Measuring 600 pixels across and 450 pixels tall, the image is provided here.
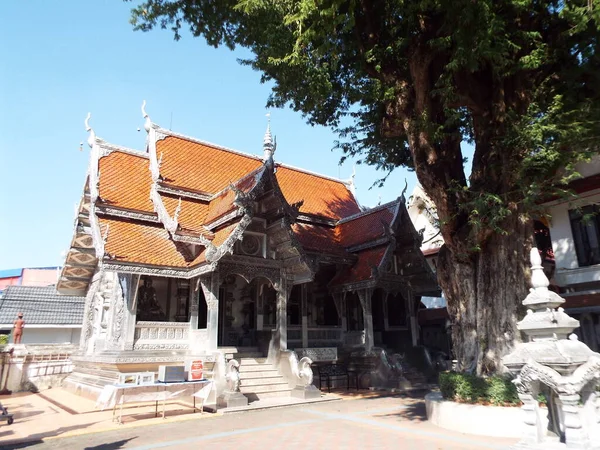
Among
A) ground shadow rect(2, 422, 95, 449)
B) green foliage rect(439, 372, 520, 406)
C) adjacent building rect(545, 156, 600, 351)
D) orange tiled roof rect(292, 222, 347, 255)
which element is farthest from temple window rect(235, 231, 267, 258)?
adjacent building rect(545, 156, 600, 351)

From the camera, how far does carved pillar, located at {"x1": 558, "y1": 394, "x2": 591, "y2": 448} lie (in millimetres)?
4449

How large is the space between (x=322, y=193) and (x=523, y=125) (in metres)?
13.6

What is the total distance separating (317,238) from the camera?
17.2 m

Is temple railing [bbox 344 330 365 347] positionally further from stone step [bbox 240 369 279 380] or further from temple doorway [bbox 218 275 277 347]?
stone step [bbox 240 369 279 380]

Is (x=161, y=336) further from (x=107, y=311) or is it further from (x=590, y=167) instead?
(x=590, y=167)

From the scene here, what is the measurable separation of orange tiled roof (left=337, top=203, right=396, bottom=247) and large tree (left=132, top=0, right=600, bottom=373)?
675 cm

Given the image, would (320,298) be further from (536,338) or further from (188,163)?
(536,338)

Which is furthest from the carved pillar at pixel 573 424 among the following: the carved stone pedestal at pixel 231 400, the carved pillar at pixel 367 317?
the carved pillar at pixel 367 317

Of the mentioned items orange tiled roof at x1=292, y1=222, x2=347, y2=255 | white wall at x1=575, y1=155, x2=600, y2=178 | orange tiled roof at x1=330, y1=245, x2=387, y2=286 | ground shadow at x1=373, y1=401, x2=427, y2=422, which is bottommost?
ground shadow at x1=373, y1=401, x2=427, y2=422

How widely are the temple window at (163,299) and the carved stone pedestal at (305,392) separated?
15.1ft

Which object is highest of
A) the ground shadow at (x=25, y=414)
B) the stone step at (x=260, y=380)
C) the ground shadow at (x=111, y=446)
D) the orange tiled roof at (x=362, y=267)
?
the orange tiled roof at (x=362, y=267)

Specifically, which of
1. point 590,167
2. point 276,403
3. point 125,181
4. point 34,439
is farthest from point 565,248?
point 125,181

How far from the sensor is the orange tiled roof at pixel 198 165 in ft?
52.0

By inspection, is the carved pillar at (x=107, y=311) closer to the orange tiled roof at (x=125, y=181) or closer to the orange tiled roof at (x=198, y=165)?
the orange tiled roof at (x=125, y=181)
